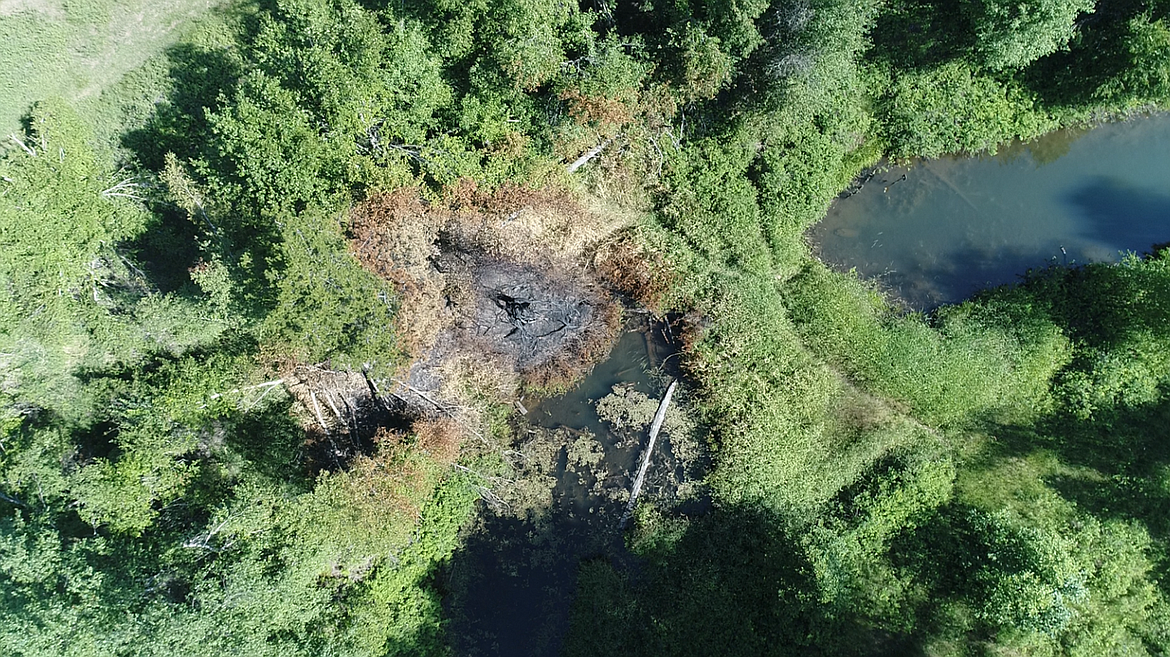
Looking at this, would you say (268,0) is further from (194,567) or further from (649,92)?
(194,567)

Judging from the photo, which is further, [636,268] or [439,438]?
[636,268]

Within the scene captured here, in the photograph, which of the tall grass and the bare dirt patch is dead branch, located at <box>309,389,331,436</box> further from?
the tall grass

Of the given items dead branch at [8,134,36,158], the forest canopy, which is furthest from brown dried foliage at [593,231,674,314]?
dead branch at [8,134,36,158]

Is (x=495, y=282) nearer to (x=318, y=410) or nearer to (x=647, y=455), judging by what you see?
(x=318, y=410)

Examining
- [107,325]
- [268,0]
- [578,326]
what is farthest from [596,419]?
[268,0]

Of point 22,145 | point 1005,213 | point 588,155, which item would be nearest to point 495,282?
point 588,155

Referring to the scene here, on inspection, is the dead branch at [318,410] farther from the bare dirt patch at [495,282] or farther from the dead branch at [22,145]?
the dead branch at [22,145]

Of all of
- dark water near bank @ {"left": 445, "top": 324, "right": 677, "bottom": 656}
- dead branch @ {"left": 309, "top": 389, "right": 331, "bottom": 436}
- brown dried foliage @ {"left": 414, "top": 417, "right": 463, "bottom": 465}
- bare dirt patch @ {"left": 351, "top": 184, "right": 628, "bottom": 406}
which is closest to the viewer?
bare dirt patch @ {"left": 351, "top": 184, "right": 628, "bottom": 406}
